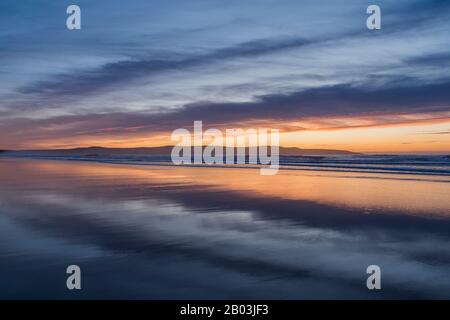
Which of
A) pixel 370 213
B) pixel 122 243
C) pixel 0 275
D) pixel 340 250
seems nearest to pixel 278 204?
pixel 370 213

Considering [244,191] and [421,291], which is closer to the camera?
[421,291]

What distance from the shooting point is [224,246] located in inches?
245

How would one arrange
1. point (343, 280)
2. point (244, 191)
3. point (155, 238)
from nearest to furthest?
point (343, 280) → point (155, 238) → point (244, 191)

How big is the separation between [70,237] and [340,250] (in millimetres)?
4377

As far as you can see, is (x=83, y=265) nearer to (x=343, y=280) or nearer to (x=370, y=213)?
(x=343, y=280)

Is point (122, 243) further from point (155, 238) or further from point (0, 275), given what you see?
point (0, 275)

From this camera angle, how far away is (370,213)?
9016 mm

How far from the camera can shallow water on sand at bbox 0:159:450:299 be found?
4578 mm

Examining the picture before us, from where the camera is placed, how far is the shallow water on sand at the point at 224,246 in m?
4.58

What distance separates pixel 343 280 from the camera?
15.8 feet
